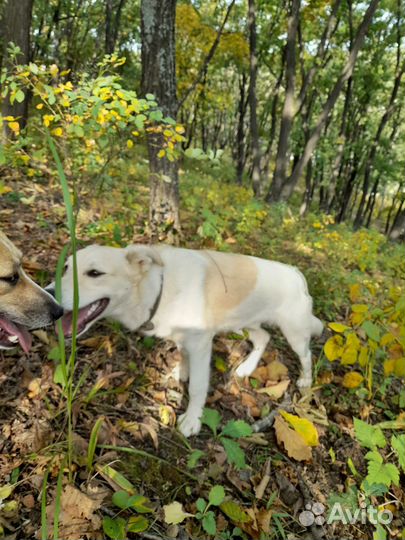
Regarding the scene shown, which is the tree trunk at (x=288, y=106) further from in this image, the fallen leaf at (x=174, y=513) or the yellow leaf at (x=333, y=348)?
the fallen leaf at (x=174, y=513)

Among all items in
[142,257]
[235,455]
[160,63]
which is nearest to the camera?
[235,455]

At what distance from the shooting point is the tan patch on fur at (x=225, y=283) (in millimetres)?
2855

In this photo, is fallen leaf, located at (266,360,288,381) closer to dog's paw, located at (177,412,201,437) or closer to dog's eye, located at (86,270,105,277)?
dog's paw, located at (177,412,201,437)

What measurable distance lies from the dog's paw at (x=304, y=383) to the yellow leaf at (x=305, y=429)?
594 mm

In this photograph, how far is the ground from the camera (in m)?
1.90

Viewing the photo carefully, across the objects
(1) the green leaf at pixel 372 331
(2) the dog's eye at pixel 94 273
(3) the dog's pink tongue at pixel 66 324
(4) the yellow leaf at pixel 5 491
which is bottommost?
(4) the yellow leaf at pixel 5 491

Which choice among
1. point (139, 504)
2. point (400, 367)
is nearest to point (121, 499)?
point (139, 504)

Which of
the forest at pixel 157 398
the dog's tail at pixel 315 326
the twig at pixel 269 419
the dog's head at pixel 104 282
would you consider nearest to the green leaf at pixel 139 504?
the forest at pixel 157 398

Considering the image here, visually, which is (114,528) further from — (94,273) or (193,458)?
(94,273)

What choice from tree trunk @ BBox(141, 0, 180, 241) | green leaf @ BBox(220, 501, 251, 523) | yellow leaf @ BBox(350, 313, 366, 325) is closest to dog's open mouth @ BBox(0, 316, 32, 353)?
green leaf @ BBox(220, 501, 251, 523)

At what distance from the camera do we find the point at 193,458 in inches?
91.0

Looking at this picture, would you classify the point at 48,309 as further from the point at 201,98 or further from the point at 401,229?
the point at 201,98

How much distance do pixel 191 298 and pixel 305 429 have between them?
1280 mm

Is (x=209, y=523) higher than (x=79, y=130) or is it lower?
lower
